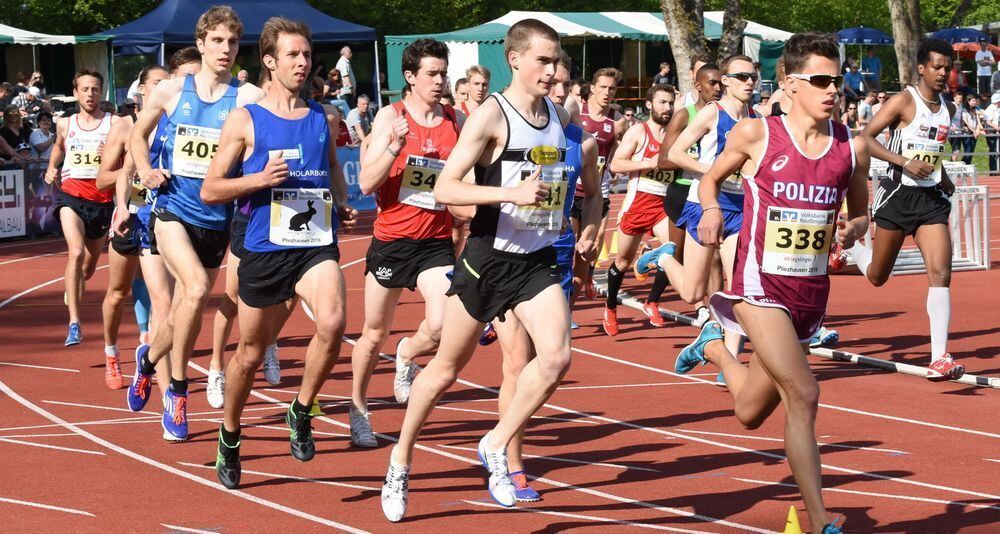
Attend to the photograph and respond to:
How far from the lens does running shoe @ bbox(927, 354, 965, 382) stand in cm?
930

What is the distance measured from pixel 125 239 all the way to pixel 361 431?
2.64m

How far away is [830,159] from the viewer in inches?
227

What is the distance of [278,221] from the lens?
21.7ft

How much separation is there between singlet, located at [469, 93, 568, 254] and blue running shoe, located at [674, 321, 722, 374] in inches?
44.1

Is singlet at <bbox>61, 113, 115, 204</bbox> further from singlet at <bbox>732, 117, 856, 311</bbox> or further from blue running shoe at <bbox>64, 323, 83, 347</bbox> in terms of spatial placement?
singlet at <bbox>732, 117, 856, 311</bbox>

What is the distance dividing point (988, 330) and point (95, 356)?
7.09 metres

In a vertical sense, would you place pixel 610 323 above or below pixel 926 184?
below

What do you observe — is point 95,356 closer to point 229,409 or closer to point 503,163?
point 229,409

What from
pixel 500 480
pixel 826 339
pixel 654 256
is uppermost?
pixel 654 256

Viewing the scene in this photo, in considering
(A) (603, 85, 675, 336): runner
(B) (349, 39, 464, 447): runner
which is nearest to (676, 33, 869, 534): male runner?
(B) (349, 39, 464, 447): runner

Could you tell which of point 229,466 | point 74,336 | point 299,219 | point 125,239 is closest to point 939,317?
point 299,219

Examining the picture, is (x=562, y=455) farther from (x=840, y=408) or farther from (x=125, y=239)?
(x=125, y=239)

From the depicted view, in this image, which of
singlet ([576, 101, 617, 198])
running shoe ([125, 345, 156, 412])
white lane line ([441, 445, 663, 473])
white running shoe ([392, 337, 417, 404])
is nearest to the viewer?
white lane line ([441, 445, 663, 473])

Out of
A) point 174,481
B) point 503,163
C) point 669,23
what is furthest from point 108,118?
point 669,23
